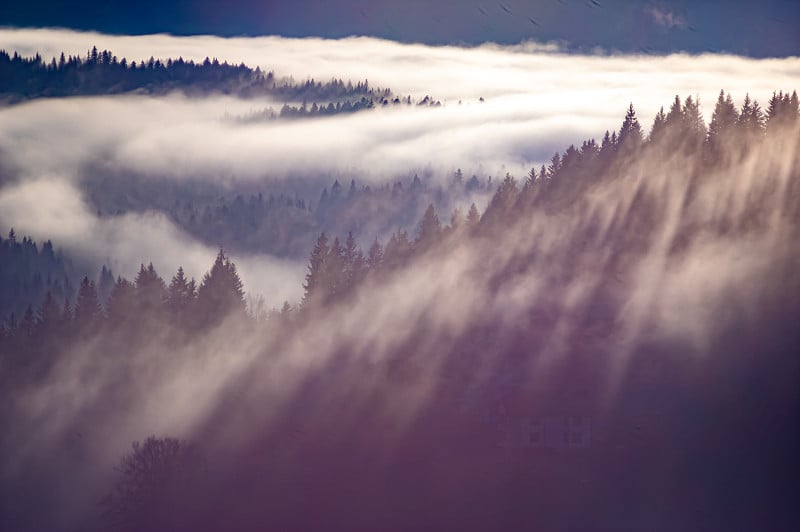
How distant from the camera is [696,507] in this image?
6706 centimetres

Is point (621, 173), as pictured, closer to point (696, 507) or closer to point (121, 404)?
point (696, 507)

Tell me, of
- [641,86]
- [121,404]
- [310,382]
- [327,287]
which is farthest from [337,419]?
[641,86]

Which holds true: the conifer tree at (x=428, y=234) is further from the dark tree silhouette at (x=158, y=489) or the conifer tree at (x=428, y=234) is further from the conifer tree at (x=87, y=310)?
the conifer tree at (x=87, y=310)

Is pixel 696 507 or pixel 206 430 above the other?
pixel 696 507

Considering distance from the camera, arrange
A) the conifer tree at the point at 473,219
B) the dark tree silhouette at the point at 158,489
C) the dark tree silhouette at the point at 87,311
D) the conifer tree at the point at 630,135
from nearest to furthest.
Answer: the dark tree silhouette at the point at 158,489 < the conifer tree at the point at 630,135 < the conifer tree at the point at 473,219 < the dark tree silhouette at the point at 87,311

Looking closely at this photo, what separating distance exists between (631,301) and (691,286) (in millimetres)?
4683

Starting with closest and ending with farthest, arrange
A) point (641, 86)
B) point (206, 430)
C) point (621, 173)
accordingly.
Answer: point (206, 430) → point (621, 173) → point (641, 86)

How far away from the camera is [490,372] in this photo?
82.7 metres

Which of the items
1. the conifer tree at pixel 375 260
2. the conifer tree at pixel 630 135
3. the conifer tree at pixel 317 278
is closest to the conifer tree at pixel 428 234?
the conifer tree at pixel 375 260

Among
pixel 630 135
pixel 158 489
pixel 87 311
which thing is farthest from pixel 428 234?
pixel 158 489

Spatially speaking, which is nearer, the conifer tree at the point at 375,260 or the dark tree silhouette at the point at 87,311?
the conifer tree at the point at 375,260

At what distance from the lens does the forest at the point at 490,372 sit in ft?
235

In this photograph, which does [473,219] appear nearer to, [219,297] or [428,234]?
[428,234]

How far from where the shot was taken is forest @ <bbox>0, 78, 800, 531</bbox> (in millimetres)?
71500
